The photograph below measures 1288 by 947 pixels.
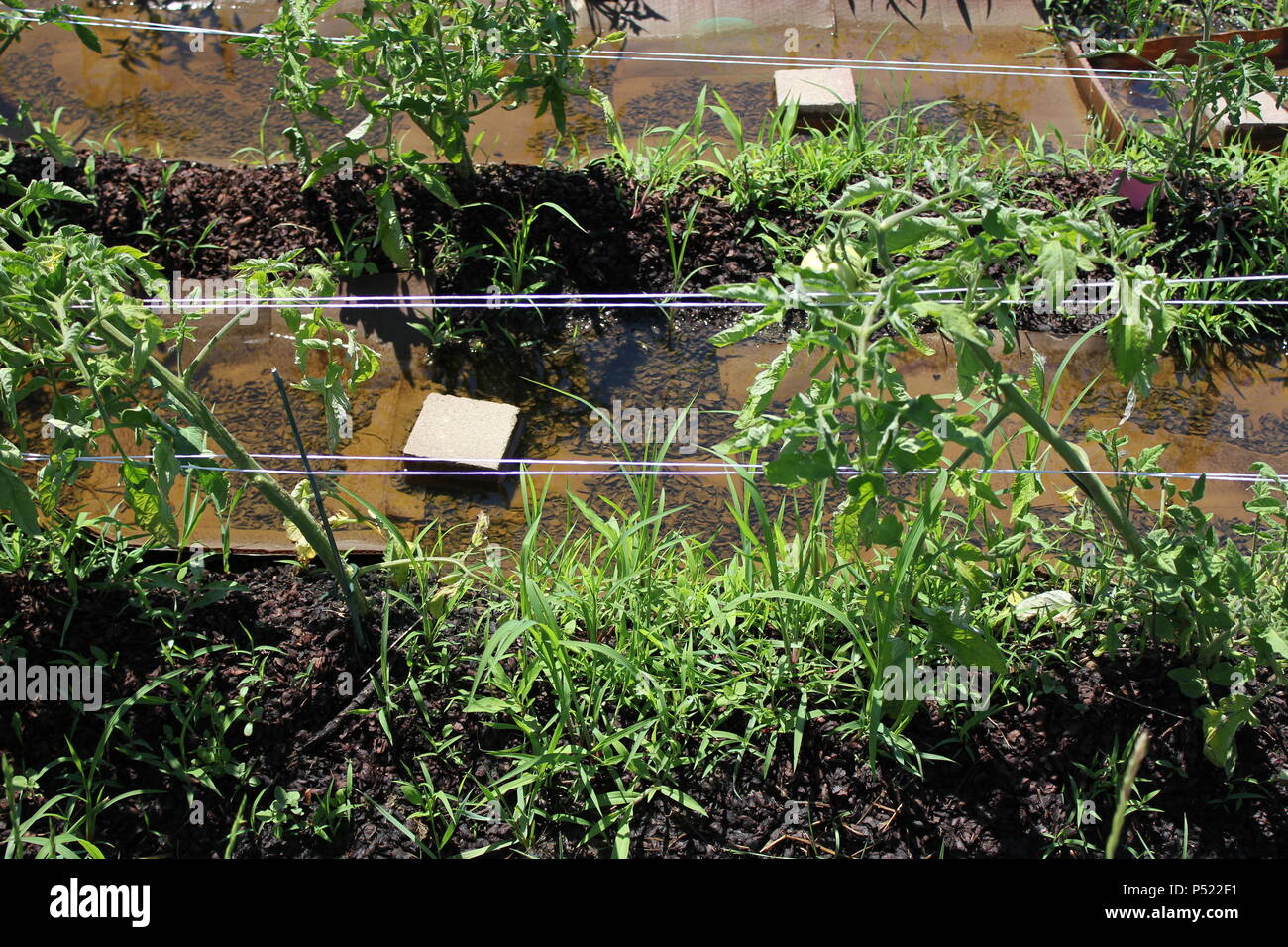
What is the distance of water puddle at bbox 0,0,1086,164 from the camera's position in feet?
15.1

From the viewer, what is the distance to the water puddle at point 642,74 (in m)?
4.62

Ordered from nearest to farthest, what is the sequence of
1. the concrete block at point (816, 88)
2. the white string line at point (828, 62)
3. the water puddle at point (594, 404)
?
the water puddle at point (594, 404)
the concrete block at point (816, 88)
the white string line at point (828, 62)

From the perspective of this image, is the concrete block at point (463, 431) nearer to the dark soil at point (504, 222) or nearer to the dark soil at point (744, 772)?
the dark soil at point (504, 222)

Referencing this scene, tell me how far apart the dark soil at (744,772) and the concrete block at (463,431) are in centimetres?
82

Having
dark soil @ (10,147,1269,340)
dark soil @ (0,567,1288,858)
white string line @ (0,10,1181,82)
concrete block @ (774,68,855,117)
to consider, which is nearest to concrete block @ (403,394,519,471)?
dark soil @ (10,147,1269,340)

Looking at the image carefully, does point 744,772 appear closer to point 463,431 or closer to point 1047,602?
point 1047,602

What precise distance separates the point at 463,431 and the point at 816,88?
2191mm

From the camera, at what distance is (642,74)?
16.1ft

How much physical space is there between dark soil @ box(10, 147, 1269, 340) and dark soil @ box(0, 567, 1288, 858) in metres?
1.67

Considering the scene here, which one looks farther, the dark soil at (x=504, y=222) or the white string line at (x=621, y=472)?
the dark soil at (x=504, y=222)

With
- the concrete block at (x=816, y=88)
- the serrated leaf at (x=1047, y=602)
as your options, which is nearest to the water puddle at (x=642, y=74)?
the concrete block at (x=816, y=88)

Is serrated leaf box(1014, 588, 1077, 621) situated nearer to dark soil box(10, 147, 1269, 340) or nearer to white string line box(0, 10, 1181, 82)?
dark soil box(10, 147, 1269, 340)

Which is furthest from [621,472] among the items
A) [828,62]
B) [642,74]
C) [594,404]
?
[828,62]
